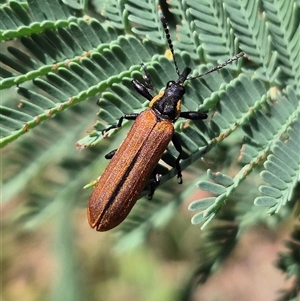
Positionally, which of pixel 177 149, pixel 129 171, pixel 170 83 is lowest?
pixel 129 171

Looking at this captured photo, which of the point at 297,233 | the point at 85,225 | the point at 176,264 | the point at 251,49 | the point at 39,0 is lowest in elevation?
the point at 176,264

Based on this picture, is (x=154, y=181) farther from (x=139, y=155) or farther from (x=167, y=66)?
(x=167, y=66)

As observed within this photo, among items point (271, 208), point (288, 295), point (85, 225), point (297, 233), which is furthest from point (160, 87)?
point (85, 225)

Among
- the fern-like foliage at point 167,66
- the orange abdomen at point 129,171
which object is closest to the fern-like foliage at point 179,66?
the fern-like foliage at point 167,66

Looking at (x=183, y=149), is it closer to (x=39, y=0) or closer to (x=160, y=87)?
(x=160, y=87)

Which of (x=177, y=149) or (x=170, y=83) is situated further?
(x=170, y=83)

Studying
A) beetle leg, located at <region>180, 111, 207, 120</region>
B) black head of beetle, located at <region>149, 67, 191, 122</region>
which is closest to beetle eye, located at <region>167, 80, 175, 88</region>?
black head of beetle, located at <region>149, 67, 191, 122</region>

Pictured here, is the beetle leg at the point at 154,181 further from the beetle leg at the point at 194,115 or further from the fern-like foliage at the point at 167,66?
the beetle leg at the point at 194,115

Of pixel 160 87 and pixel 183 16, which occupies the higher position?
pixel 183 16

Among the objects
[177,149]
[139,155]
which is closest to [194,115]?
[177,149]
